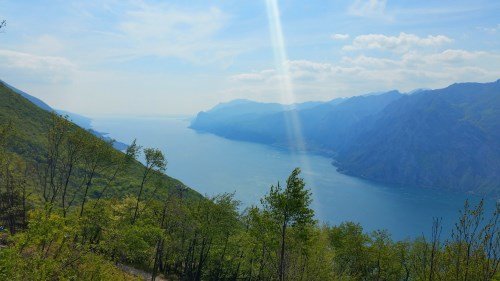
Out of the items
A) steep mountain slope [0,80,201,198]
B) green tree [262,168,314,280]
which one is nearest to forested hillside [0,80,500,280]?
green tree [262,168,314,280]

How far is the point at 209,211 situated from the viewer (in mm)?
62594

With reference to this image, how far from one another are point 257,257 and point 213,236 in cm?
871

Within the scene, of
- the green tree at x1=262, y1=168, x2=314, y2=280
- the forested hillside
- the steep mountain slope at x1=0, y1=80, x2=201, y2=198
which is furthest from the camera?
the steep mountain slope at x1=0, y1=80, x2=201, y2=198

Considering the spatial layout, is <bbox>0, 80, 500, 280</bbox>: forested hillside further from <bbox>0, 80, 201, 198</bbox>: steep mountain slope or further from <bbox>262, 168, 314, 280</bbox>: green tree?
<bbox>0, 80, 201, 198</bbox>: steep mountain slope

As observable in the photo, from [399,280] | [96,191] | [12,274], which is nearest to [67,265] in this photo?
[12,274]

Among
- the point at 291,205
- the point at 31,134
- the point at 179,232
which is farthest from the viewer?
the point at 31,134

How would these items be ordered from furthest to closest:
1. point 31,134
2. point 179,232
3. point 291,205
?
point 31,134, point 179,232, point 291,205

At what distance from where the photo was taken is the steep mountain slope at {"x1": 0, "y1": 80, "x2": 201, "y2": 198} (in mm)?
115000

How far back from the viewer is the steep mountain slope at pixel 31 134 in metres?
115

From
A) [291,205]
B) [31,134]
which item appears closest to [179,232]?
[291,205]

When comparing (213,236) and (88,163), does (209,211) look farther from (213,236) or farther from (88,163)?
(88,163)

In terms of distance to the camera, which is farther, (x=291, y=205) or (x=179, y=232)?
(x=179, y=232)

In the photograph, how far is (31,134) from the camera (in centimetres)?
14025

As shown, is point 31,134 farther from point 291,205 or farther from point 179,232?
point 291,205
